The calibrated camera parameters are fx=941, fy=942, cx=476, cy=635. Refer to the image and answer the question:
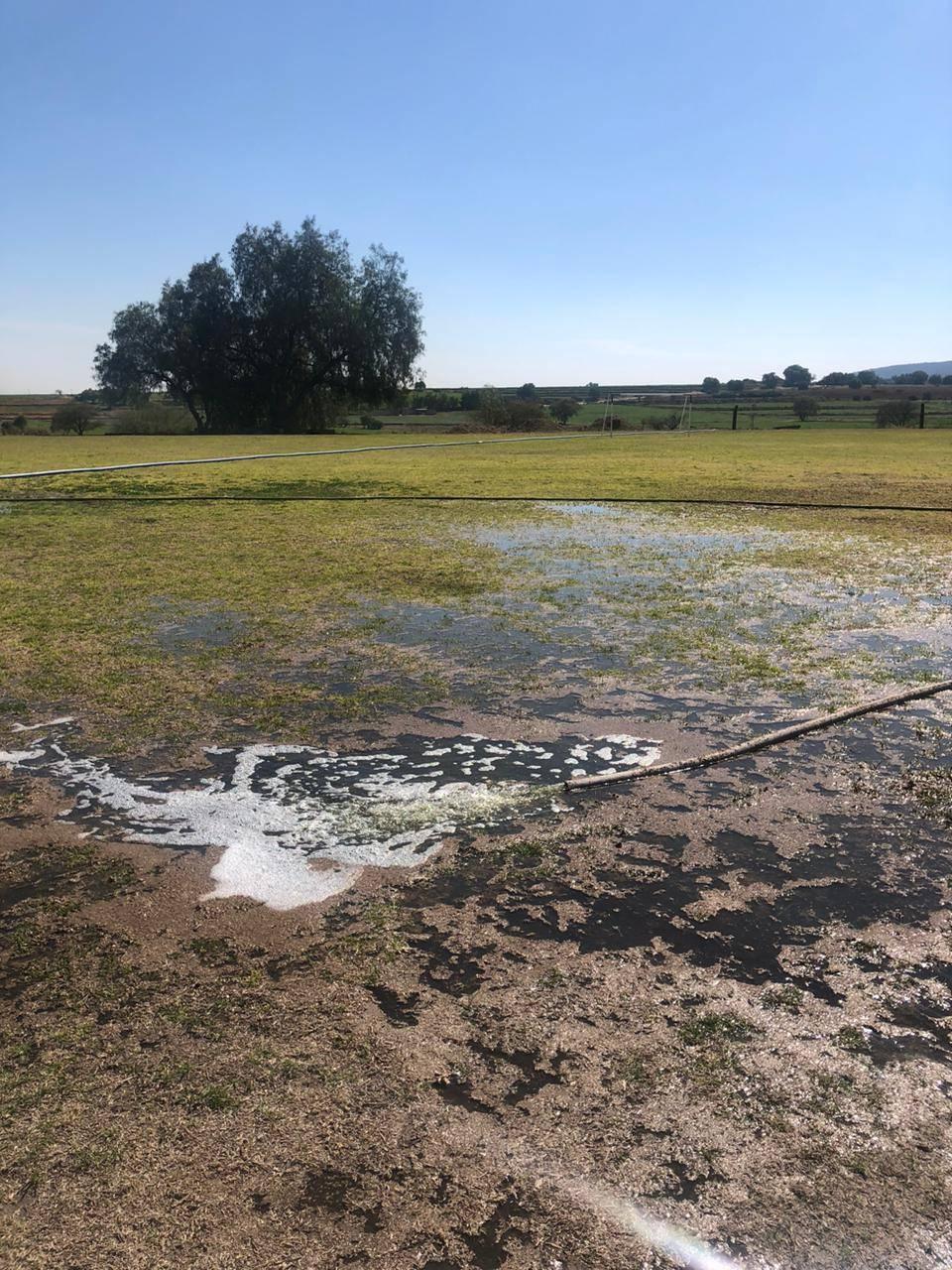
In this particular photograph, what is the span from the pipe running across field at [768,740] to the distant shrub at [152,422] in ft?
104

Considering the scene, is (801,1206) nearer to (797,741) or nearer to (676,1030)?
(676,1030)

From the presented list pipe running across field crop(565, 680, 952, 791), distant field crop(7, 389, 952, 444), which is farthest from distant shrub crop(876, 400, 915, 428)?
pipe running across field crop(565, 680, 952, 791)

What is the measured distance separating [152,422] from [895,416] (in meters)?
26.4

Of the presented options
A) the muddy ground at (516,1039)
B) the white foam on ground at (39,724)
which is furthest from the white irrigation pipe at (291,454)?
the muddy ground at (516,1039)

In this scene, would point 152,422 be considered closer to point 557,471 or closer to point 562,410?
point 562,410

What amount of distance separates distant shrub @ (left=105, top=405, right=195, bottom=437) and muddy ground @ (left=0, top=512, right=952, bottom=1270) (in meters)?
32.4

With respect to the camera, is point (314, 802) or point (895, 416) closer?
point (314, 802)

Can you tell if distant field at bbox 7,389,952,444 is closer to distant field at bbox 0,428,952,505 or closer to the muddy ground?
distant field at bbox 0,428,952,505

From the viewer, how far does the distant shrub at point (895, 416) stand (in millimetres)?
33562

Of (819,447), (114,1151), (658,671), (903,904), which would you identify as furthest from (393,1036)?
(819,447)

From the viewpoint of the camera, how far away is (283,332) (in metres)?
32.1

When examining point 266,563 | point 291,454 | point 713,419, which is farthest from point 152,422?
point 266,563

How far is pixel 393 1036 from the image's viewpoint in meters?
1.49

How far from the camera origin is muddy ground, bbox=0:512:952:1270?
114 cm
